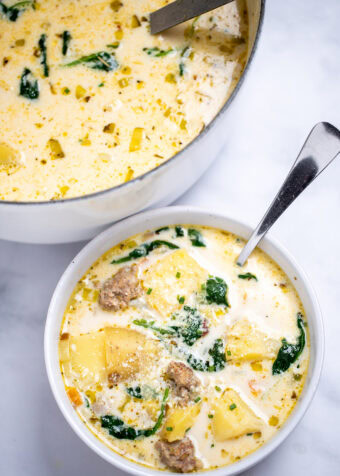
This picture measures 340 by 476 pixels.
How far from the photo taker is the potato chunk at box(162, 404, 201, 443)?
7.02 feet

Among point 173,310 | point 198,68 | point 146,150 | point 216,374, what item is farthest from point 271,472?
point 198,68

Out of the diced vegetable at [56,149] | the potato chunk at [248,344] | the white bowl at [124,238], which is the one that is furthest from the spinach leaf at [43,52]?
the potato chunk at [248,344]

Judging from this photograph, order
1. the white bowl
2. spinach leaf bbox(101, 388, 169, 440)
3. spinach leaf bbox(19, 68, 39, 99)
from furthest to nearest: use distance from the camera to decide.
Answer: spinach leaf bbox(19, 68, 39, 99) < spinach leaf bbox(101, 388, 169, 440) < the white bowl

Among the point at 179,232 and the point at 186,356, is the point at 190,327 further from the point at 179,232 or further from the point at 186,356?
the point at 179,232

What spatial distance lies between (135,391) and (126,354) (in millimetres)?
133

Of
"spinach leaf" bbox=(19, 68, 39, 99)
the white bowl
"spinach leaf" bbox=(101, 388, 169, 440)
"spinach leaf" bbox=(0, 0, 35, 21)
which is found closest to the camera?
the white bowl

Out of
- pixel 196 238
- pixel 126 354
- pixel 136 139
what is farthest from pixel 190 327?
pixel 136 139

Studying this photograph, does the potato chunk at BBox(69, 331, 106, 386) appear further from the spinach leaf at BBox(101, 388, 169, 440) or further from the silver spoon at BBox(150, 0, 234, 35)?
the silver spoon at BBox(150, 0, 234, 35)

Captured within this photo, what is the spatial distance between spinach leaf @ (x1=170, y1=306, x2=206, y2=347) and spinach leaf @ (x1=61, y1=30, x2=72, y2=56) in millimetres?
1060

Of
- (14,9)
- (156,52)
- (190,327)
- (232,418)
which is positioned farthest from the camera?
(14,9)

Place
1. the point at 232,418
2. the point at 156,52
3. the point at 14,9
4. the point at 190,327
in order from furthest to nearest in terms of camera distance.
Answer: the point at 14,9, the point at 156,52, the point at 190,327, the point at 232,418

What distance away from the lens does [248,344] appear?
2197mm

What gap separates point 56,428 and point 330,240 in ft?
4.24

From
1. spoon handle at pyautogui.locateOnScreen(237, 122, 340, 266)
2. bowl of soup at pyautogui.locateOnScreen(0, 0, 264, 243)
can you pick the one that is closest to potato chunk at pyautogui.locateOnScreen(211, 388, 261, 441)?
spoon handle at pyautogui.locateOnScreen(237, 122, 340, 266)
